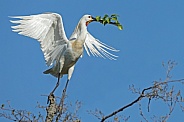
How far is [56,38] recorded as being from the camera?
1216 cm

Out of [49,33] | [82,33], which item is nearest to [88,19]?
[82,33]

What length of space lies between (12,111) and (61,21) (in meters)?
3.48

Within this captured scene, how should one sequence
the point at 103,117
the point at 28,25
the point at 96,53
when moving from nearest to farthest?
the point at 103,117 < the point at 28,25 < the point at 96,53

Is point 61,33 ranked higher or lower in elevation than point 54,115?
higher

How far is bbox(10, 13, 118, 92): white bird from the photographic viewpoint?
1190 centimetres

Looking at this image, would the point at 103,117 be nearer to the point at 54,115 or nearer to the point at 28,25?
the point at 54,115

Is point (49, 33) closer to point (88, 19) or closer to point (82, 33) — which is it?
point (82, 33)

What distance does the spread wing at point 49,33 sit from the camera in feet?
39.1

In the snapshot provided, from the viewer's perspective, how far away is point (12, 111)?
8.97 meters

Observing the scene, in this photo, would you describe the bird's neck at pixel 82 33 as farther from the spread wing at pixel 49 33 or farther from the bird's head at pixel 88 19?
the spread wing at pixel 49 33

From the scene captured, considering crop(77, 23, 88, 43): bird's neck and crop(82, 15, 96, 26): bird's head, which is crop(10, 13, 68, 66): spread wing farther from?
crop(82, 15, 96, 26): bird's head

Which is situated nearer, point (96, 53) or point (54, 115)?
point (54, 115)

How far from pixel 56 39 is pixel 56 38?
0.7 inches

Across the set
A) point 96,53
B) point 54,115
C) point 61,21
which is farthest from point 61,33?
point 54,115
